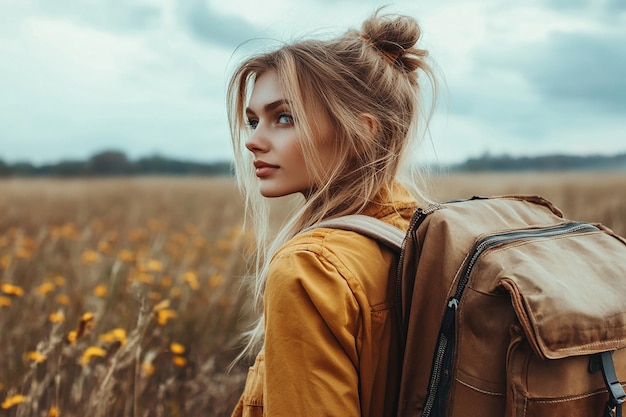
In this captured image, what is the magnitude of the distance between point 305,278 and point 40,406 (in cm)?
219

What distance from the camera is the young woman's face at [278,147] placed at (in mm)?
1664

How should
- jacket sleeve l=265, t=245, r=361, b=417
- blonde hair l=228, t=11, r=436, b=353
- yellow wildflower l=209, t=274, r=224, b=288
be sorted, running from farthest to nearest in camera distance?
1. yellow wildflower l=209, t=274, r=224, b=288
2. blonde hair l=228, t=11, r=436, b=353
3. jacket sleeve l=265, t=245, r=361, b=417

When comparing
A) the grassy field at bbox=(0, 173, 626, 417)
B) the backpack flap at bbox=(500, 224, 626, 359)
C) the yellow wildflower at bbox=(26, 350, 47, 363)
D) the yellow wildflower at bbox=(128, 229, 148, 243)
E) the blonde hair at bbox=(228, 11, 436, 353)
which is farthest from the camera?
the yellow wildflower at bbox=(128, 229, 148, 243)

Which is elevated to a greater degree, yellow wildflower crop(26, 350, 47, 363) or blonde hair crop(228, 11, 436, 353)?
blonde hair crop(228, 11, 436, 353)

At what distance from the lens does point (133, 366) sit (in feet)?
9.65

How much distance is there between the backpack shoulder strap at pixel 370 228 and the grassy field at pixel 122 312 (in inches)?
38.1

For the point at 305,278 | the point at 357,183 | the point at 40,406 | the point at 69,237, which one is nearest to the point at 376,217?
the point at 357,183

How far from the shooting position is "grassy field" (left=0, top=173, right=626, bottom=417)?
2463mm

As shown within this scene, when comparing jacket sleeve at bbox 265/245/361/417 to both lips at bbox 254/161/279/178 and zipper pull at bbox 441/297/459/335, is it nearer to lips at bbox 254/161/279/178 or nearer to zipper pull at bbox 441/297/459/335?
zipper pull at bbox 441/297/459/335

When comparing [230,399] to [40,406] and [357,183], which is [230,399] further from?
[357,183]

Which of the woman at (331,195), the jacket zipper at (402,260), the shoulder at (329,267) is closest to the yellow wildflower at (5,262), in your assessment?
the woman at (331,195)

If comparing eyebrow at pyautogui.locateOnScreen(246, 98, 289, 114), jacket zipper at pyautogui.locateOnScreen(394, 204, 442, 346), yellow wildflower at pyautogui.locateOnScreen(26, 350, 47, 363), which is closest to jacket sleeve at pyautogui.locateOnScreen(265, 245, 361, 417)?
jacket zipper at pyautogui.locateOnScreen(394, 204, 442, 346)

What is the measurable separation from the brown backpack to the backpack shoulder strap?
12 centimetres

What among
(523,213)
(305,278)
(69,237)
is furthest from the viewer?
(69,237)
